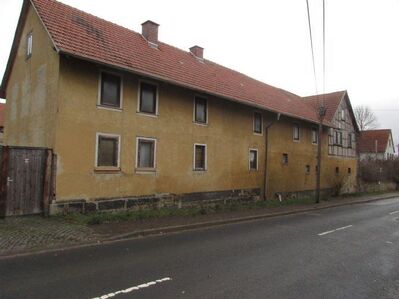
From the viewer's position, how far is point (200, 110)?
57.3 feet

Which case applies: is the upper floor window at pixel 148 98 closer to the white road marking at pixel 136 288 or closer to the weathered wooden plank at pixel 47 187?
the weathered wooden plank at pixel 47 187

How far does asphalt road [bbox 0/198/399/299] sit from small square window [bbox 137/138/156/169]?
4.84 m

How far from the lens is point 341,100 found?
3062 cm

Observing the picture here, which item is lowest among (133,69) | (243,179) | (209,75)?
(243,179)

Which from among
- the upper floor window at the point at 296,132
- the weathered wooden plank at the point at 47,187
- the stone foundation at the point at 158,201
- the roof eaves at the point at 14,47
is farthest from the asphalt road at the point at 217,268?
the upper floor window at the point at 296,132

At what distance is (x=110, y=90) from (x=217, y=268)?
899cm

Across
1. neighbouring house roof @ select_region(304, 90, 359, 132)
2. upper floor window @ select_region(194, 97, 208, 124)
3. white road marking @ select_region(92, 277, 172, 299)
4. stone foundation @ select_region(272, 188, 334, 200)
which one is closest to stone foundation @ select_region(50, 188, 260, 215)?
stone foundation @ select_region(272, 188, 334, 200)

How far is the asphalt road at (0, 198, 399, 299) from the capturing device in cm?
555

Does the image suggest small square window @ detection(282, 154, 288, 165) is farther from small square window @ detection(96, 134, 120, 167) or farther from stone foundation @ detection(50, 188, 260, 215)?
small square window @ detection(96, 134, 120, 167)

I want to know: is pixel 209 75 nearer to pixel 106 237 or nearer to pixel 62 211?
pixel 62 211

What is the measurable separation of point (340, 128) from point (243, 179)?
14.3 metres

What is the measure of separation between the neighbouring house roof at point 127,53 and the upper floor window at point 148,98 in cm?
70

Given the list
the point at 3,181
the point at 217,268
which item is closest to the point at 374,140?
the point at 3,181

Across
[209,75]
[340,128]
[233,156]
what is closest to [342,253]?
[233,156]
